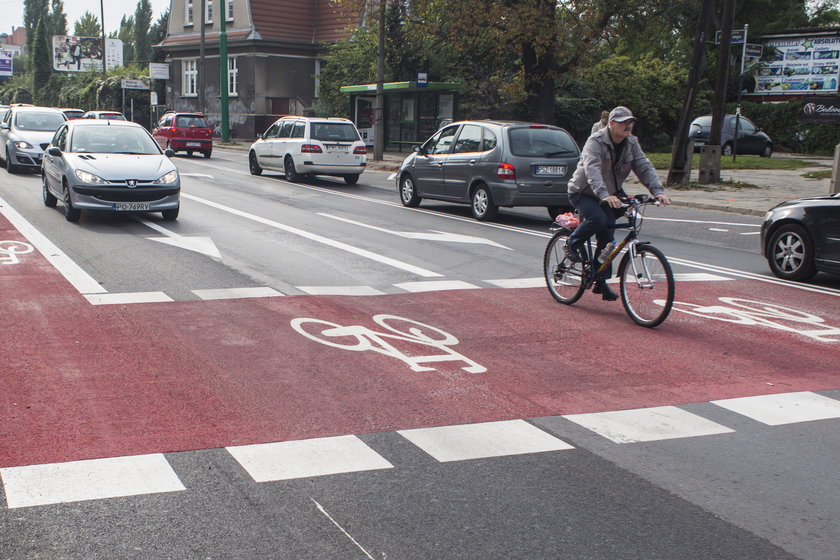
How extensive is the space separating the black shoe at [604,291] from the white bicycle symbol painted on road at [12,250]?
6.48 m

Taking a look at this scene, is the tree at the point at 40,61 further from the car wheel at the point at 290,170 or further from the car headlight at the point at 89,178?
the car headlight at the point at 89,178

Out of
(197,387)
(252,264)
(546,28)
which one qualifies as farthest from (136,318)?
(546,28)

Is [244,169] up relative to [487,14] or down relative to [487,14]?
down

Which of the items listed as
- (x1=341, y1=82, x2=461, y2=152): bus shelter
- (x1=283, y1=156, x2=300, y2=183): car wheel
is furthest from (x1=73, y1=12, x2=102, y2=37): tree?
(x1=283, y1=156, x2=300, y2=183): car wheel

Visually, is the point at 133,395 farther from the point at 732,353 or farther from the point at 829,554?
the point at 732,353

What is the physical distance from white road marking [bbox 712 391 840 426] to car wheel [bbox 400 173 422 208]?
13121 mm

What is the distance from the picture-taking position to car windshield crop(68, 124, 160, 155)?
49.4 feet

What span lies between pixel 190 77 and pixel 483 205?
147ft

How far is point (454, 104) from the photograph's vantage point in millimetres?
33562

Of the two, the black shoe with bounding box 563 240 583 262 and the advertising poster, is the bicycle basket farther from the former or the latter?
the advertising poster

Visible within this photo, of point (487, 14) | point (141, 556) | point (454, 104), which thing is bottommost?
point (141, 556)

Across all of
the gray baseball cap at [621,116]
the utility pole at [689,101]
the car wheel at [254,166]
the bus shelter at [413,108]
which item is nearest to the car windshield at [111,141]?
the gray baseball cap at [621,116]

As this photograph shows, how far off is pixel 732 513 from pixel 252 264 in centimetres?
770

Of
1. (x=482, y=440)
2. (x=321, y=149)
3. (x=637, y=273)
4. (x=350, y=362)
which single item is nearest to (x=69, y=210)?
(x=350, y=362)
